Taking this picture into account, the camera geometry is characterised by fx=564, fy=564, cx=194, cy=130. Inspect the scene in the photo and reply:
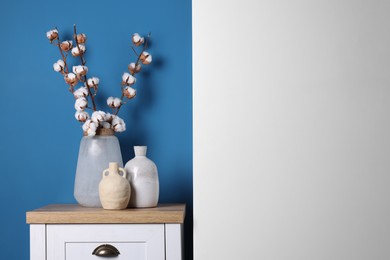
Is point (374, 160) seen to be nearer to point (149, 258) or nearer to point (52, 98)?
point (149, 258)

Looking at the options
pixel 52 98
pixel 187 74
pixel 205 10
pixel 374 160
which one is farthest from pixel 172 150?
pixel 374 160

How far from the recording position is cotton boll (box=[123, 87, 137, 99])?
2379 mm

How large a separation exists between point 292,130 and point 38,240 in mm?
994

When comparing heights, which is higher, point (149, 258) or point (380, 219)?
point (380, 219)

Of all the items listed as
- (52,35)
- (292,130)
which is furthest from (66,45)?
(292,130)

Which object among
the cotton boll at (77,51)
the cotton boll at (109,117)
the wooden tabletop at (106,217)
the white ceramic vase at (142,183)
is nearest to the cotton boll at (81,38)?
the cotton boll at (77,51)

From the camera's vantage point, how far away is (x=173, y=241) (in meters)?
2.03

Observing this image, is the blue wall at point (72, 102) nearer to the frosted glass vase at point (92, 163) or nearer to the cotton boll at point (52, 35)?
the cotton boll at point (52, 35)

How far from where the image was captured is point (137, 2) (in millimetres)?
2553

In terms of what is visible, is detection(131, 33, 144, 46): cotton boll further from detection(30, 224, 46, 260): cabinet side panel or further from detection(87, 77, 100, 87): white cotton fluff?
detection(30, 224, 46, 260): cabinet side panel

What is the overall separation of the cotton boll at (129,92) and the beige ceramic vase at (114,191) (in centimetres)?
40

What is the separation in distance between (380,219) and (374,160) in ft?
0.65

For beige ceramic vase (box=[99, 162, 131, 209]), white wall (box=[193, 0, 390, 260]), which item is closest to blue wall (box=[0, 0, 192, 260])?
beige ceramic vase (box=[99, 162, 131, 209])

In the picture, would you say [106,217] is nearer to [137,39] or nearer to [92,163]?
[92,163]
